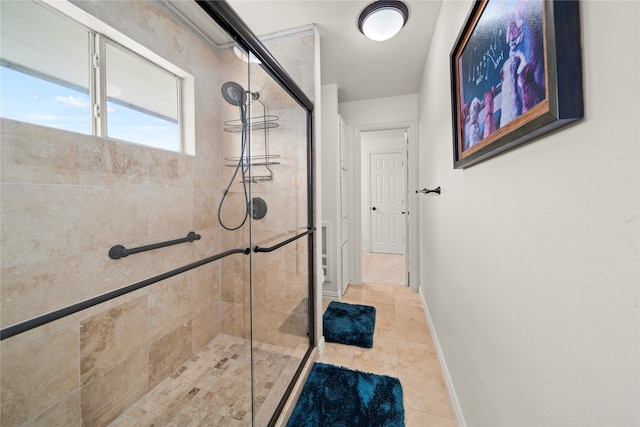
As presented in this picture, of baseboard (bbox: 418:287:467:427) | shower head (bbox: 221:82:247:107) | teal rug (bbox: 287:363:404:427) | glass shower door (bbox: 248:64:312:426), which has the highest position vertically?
shower head (bbox: 221:82:247:107)

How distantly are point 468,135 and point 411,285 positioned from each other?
96.1 inches

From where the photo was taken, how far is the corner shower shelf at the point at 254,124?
127 centimetres

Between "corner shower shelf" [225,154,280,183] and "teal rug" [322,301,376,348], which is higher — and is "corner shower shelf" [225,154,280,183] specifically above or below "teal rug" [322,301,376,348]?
above

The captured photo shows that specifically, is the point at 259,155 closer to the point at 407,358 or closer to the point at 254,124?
the point at 254,124

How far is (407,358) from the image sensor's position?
180 centimetres

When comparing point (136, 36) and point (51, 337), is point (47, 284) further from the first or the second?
point (136, 36)

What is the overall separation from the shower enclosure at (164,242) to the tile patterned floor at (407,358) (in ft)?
1.65

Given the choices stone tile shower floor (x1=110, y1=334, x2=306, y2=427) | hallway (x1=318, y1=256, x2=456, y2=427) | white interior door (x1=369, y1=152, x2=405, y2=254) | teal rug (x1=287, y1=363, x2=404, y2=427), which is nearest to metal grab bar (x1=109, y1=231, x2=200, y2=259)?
stone tile shower floor (x1=110, y1=334, x2=306, y2=427)

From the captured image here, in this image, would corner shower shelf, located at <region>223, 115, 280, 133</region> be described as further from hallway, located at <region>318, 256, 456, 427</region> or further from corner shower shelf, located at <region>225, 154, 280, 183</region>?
hallway, located at <region>318, 256, 456, 427</region>

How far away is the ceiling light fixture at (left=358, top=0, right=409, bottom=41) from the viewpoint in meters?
1.62

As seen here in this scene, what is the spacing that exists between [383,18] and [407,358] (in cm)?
244

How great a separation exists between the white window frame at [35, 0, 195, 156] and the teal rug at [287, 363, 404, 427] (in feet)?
5.41

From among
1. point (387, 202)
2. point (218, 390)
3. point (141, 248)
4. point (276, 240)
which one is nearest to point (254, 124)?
point (276, 240)

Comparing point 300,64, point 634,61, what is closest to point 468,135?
point 634,61
